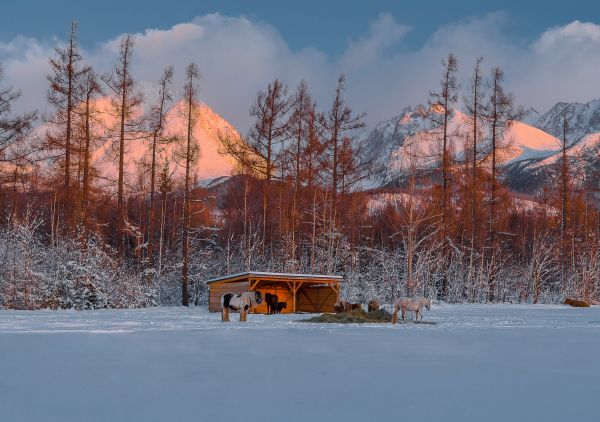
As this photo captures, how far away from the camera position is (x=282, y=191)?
1330 inches

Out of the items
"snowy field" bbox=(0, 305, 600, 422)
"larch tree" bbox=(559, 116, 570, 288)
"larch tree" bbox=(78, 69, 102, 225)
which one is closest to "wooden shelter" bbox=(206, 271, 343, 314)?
"larch tree" bbox=(78, 69, 102, 225)

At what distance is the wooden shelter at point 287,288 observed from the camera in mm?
25703

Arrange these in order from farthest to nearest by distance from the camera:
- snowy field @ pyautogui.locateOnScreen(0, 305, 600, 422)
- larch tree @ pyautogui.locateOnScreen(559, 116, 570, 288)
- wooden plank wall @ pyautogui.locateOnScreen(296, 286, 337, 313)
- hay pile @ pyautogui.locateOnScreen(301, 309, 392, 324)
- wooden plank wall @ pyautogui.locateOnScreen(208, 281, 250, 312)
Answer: larch tree @ pyautogui.locateOnScreen(559, 116, 570, 288) → wooden plank wall @ pyautogui.locateOnScreen(296, 286, 337, 313) → wooden plank wall @ pyautogui.locateOnScreen(208, 281, 250, 312) → hay pile @ pyautogui.locateOnScreen(301, 309, 392, 324) → snowy field @ pyautogui.locateOnScreen(0, 305, 600, 422)

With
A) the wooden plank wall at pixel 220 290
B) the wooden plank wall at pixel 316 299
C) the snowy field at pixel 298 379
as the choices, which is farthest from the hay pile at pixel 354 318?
the wooden plank wall at pixel 316 299

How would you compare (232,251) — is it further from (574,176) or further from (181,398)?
(181,398)

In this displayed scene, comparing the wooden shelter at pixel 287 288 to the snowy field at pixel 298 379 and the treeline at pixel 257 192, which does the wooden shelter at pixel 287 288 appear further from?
the snowy field at pixel 298 379

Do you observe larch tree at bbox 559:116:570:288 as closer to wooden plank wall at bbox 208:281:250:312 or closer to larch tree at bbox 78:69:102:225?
wooden plank wall at bbox 208:281:250:312

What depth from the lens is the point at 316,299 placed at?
1163 inches

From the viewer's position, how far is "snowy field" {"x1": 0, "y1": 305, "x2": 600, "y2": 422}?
18.2 feet

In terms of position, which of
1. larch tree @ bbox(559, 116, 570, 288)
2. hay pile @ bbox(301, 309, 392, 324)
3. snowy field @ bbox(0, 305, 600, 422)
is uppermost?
larch tree @ bbox(559, 116, 570, 288)

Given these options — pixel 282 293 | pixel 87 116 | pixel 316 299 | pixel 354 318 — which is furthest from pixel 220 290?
pixel 87 116

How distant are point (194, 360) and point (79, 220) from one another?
2077 centimetres

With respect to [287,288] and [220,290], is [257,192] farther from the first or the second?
[220,290]

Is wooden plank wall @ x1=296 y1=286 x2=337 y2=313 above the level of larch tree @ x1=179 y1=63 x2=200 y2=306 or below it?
below
